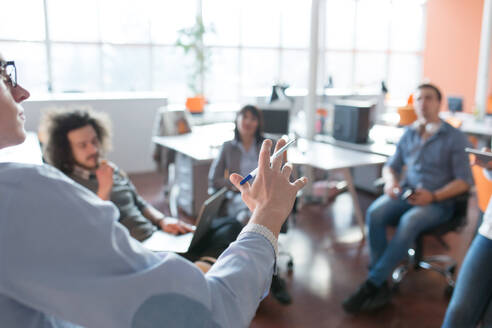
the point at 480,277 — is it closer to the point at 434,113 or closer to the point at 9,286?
the point at 434,113

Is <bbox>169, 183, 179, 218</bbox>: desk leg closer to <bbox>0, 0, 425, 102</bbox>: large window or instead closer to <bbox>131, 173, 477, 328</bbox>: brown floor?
<bbox>131, 173, 477, 328</bbox>: brown floor

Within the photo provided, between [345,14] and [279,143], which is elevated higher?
[345,14]

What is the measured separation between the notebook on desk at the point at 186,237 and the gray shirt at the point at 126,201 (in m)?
0.08

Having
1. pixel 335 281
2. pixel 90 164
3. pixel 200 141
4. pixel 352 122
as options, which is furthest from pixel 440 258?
pixel 90 164

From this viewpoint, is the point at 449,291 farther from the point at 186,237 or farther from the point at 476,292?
the point at 186,237

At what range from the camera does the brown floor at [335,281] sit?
107 inches

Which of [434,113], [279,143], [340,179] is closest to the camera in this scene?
[279,143]

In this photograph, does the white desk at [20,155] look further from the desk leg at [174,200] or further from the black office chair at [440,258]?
the desk leg at [174,200]

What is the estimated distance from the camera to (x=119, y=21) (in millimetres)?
8227

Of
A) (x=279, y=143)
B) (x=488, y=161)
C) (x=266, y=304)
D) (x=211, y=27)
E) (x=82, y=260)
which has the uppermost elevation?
(x=211, y=27)

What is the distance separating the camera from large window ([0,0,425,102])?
764 centimetres

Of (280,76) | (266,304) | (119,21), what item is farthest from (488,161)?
(280,76)

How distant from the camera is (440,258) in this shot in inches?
133

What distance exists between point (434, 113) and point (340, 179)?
2857 millimetres
